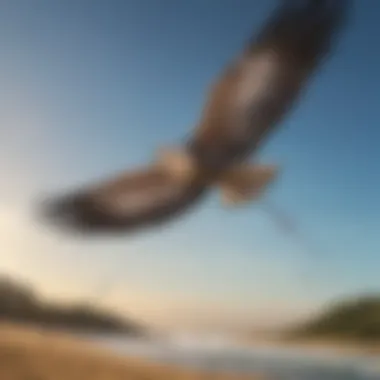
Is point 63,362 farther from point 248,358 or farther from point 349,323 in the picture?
point 349,323

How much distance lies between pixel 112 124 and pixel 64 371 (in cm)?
42

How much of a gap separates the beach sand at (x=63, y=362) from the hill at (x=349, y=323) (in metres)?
0.13

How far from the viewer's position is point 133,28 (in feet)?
5.25

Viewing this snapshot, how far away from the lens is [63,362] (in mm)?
1453

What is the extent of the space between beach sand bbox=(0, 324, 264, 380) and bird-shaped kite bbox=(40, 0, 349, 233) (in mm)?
189

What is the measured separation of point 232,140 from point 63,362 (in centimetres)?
47

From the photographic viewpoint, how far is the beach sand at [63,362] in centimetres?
144

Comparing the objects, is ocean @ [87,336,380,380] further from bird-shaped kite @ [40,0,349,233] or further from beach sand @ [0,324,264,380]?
bird-shaped kite @ [40,0,349,233]

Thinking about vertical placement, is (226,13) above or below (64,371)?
above

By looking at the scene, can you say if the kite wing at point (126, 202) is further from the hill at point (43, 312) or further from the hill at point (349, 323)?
the hill at point (349, 323)

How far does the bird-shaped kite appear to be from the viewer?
152cm

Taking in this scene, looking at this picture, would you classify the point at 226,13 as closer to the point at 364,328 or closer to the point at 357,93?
the point at 357,93

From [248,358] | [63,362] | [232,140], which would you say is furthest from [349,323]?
[63,362]

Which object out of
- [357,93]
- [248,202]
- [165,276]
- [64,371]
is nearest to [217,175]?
[248,202]
